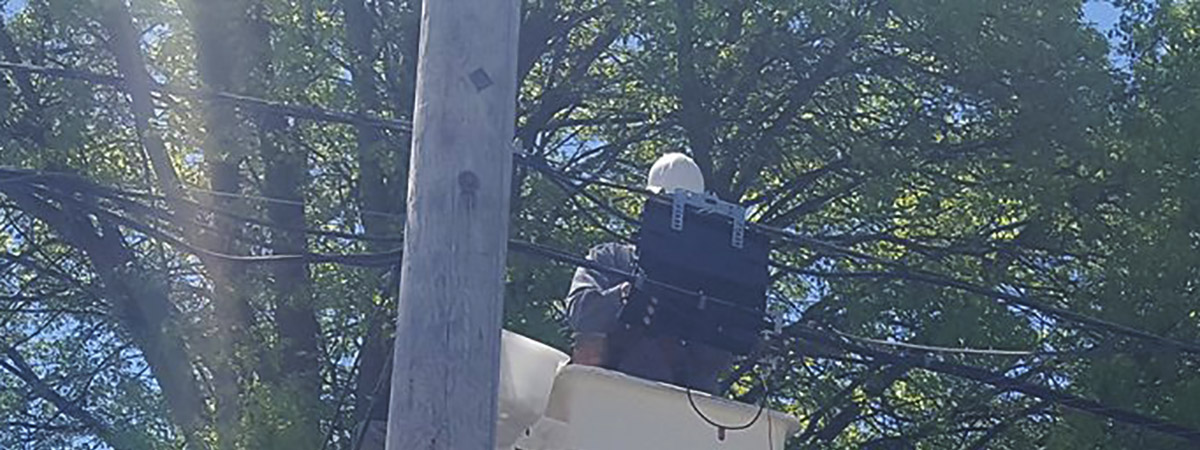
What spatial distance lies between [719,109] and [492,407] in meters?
9.84

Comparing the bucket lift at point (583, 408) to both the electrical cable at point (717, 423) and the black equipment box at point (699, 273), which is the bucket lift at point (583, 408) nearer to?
the electrical cable at point (717, 423)

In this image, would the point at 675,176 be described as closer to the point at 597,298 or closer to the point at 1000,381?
the point at 597,298

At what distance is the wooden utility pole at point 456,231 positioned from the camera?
21.4ft

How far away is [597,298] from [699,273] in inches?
21.0

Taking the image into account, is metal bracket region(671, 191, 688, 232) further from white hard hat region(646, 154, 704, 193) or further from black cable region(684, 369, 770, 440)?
black cable region(684, 369, 770, 440)

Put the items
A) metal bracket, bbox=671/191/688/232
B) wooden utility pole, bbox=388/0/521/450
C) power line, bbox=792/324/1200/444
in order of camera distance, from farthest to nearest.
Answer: power line, bbox=792/324/1200/444 < metal bracket, bbox=671/191/688/232 < wooden utility pole, bbox=388/0/521/450

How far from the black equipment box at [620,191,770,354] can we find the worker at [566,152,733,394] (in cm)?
7

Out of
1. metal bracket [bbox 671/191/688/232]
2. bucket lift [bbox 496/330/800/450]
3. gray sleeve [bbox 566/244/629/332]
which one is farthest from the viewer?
gray sleeve [bbox 566/244/629/332]

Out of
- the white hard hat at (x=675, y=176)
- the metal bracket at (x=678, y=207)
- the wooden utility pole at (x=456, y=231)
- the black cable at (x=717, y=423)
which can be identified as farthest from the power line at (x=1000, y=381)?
the wooden utility pole at (x=456, y=231)

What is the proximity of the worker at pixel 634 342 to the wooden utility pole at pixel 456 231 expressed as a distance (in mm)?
2361

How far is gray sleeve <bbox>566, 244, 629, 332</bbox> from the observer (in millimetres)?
9266

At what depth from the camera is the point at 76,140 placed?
1509 centimetres

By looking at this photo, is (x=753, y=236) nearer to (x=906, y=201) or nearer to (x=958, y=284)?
(x=958, y=284)

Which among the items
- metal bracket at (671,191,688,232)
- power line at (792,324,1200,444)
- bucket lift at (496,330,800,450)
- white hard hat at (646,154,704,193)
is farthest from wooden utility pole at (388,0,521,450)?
power line at (792,324,1200,444)
